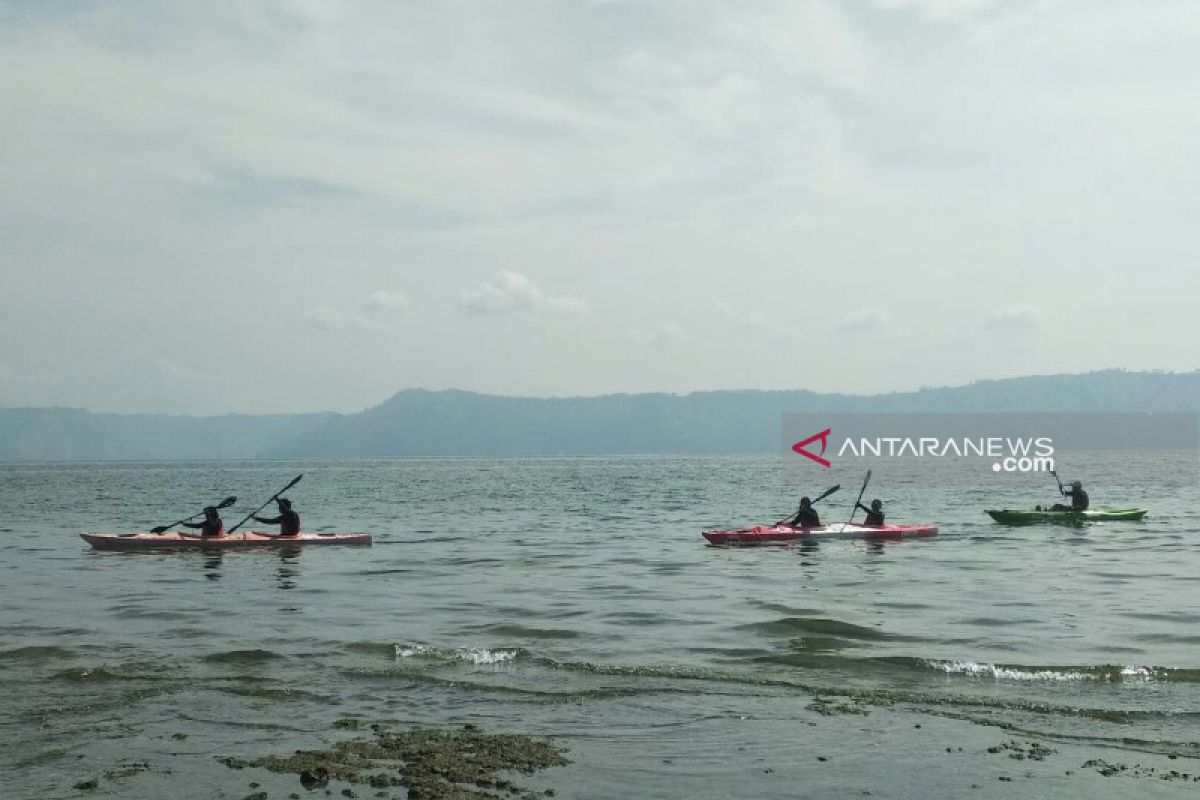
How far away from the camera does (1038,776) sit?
9.32 meters

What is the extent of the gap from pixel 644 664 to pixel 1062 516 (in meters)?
29.6

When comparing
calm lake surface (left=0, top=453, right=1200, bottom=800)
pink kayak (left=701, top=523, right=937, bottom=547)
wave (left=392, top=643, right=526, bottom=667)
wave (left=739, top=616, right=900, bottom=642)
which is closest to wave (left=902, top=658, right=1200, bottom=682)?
calm lake surface (left=0, top=453, right=1200, bottom=800)

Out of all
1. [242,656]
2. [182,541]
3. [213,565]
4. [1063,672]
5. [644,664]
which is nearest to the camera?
[1063,672]

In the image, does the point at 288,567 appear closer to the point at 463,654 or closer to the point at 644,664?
the point at 463,654

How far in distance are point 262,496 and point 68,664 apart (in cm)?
7448

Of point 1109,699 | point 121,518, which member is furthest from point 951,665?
point 121,518

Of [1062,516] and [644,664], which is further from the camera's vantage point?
[1062,516]

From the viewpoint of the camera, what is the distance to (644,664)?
14797 mm

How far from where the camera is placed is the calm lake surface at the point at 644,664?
31.8 feet

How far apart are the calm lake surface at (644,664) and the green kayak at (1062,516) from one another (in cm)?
642

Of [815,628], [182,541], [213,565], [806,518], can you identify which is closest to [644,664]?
[815,628]

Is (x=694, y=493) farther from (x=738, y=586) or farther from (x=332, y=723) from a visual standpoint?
(x=332, y=723)

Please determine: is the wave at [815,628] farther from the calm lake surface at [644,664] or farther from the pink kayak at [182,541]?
the pink kayak at [182,541]

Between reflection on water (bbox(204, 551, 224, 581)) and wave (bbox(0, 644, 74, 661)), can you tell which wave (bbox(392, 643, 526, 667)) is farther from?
reflection on water (bbox(204, 551, 224, 581))
